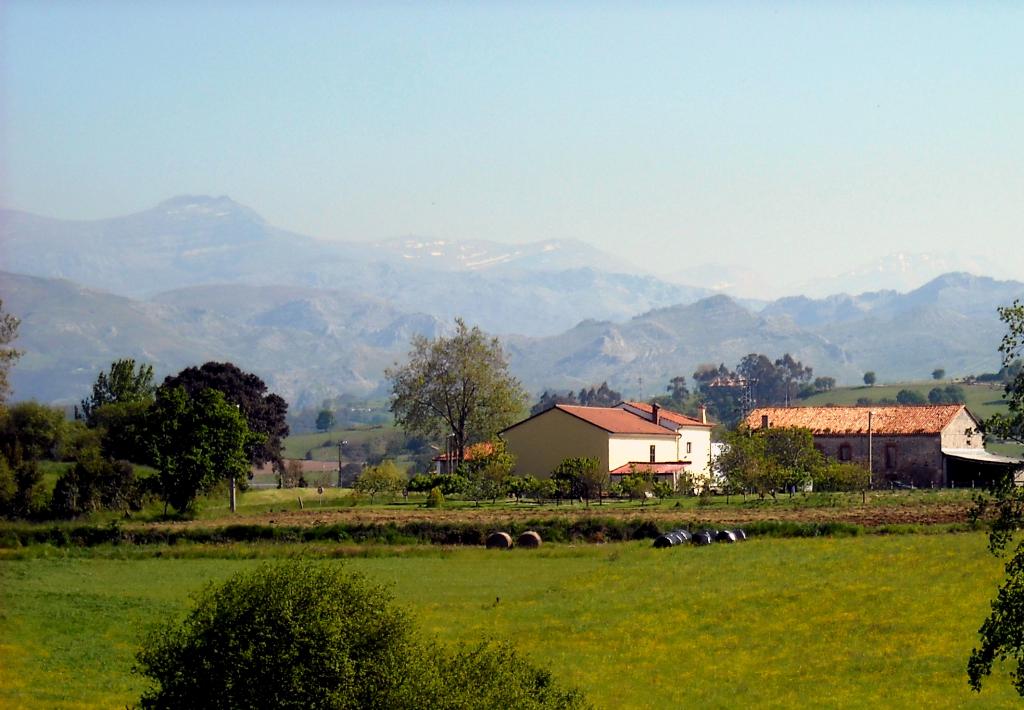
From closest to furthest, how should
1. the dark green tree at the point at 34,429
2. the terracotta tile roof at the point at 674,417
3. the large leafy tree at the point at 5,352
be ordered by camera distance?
the dark green tree at the point at 34,429, the large leafy tree at the point at 5,352, the terracotta tile roof at the point at 674,417

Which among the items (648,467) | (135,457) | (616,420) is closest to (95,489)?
(135,457)

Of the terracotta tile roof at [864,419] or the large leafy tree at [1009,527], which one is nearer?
the large leafy tree at [1009,527]

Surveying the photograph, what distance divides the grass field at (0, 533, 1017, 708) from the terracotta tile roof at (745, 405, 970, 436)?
5977cm

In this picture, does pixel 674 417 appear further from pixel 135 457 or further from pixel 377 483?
pixel 135 457

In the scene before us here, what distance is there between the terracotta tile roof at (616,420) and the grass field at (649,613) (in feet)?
158

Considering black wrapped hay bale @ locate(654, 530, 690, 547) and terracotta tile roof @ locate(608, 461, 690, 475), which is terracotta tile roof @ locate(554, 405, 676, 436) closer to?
terracotta tile roof @ locate(608, 461, 690, 475)

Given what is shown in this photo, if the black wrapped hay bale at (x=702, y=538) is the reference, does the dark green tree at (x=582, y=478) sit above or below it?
above

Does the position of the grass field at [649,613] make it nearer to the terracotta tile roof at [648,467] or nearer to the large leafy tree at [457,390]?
the terracotta tile roof at [648,467]

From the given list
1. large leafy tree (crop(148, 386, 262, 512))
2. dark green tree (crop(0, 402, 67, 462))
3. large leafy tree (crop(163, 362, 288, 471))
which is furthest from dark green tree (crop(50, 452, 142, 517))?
large leafy tree (crop(163, 362, 288, 471))

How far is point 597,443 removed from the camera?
111750 millimetres

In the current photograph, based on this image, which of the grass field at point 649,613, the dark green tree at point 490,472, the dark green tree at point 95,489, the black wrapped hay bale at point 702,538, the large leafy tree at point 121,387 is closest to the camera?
the grass field at point 649,613

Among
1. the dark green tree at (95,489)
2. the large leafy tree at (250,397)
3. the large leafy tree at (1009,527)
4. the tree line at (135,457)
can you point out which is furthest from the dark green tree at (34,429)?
the large leafy tree at (1009,527)

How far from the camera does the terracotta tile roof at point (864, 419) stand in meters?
118

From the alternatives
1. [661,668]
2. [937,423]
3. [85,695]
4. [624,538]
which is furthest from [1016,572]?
[937,423]
